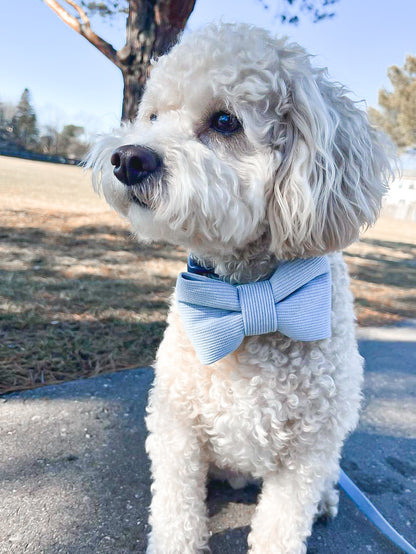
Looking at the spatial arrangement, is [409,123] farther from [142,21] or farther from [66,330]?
[66,330]

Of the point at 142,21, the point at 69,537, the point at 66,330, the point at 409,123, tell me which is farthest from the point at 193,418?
the point at 409,123

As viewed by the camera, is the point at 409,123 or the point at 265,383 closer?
the point at 265,383

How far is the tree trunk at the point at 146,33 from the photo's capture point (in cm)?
519

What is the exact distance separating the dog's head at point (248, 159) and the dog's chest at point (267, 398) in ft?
1.16

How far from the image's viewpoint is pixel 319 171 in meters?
1.35

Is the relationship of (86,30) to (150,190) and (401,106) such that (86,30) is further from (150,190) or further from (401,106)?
(401,106)

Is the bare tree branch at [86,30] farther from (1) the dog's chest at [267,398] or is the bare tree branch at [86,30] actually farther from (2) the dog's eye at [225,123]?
(1) the dog's chest at [267,398]

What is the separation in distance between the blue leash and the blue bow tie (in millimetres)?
909

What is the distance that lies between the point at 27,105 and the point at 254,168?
49.8 m

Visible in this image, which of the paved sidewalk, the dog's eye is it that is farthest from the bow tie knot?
the paved sidewalk

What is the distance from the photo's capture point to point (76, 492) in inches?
68.9

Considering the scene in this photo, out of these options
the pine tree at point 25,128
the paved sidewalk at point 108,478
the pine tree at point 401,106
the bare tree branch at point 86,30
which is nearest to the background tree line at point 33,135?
the pine tree at point 25,128

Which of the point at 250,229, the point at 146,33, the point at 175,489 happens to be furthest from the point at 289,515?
the point at 146,33

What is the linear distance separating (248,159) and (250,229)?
0.22 meters
